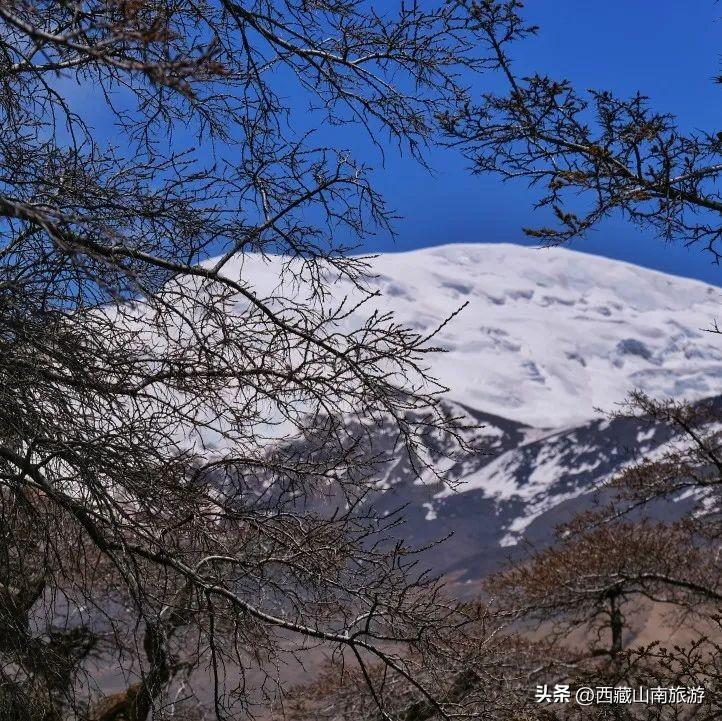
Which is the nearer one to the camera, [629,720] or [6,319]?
[6,319]

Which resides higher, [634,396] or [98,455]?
[634,396]

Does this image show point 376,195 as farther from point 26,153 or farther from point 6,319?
point 6,319

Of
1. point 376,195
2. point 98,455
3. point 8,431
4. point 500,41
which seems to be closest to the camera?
point 98,455

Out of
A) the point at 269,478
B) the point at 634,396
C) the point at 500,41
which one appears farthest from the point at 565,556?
the point at 500,41

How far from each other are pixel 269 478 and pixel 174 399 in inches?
A: 37.1

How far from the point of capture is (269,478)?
512 cm

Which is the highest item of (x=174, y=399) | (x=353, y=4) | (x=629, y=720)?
(x=353, y=4)

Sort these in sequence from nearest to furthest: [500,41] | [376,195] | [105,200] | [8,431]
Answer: [8,431]
[105,200]
[376,195]
[500,41]

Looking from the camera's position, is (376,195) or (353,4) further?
(376,195)

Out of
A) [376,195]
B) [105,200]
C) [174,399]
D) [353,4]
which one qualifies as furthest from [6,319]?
[353,4]

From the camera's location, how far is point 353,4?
434 centimetres

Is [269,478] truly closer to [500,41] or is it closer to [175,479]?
[175,479]

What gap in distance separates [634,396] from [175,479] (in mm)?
8925

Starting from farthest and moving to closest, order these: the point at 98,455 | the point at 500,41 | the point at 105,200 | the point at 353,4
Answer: the point at 500,41 → the point at 353,4 → the point at 105,200 → the point at 98,455
